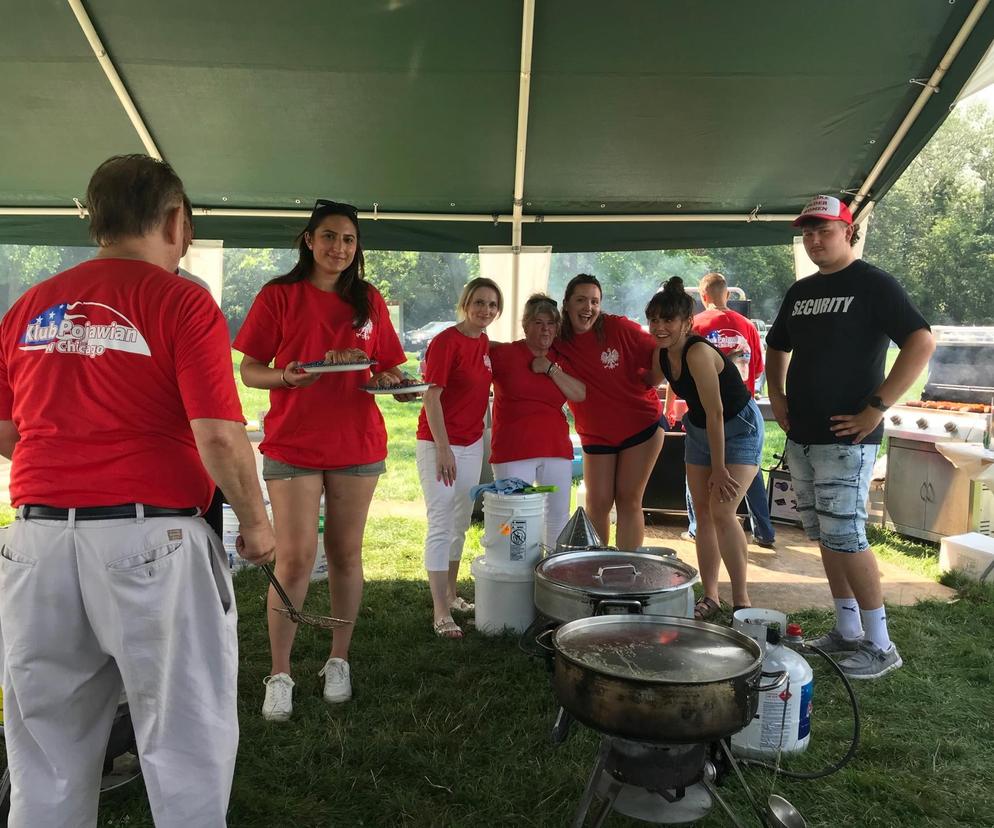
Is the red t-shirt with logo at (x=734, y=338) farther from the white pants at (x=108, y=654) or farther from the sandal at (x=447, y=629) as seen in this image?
the white pants at (x=108, y=654)

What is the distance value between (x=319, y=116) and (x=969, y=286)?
27123 mm

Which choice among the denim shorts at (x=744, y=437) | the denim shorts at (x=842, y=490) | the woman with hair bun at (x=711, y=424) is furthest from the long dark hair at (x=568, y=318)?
the denim shorts at (x=842, y=490)

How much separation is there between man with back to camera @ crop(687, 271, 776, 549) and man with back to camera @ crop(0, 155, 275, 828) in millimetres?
4431

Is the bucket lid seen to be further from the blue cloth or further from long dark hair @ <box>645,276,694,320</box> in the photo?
long dark hair @ <box>645,276,694,320</box>

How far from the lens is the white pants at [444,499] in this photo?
11.6 ft

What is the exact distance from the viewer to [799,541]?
219 inches

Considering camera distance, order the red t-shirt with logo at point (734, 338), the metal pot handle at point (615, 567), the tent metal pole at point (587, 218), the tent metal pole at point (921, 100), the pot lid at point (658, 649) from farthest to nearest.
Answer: the red t-shirt with logo at point (734, 338) → the tent metal pole at point (587, 218) → the tent metal pole at point (921, 100) → the metal pot handle at point (615, 567) → the pot lid at point (658, 649)

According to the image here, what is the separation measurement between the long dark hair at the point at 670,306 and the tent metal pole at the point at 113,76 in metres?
3.26

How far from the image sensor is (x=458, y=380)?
11.7 feet

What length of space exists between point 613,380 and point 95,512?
2.70m

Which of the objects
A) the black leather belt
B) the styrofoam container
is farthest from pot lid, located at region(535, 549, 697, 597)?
the styrofoam container

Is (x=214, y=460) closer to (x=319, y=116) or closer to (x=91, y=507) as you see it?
(x=91, y=507)

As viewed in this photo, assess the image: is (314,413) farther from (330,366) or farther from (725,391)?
(725,391)

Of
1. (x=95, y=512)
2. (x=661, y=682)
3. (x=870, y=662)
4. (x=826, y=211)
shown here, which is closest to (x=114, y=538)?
(x=95, y=512)
